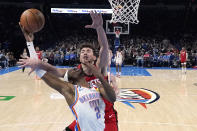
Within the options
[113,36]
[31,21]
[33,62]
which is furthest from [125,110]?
[113,36]

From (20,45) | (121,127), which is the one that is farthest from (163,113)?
(20,45)

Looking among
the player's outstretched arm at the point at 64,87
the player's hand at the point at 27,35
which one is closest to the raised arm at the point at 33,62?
the player's hand at the point at 27,35

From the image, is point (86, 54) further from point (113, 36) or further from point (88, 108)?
point (113, 36)

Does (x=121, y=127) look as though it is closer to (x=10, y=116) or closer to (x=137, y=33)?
(x=10, y=116)

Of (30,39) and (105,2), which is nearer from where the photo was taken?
(30,39)

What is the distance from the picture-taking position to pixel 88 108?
1834 mm

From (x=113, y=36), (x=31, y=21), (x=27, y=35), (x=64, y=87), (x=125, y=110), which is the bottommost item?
(x=125, y=110)

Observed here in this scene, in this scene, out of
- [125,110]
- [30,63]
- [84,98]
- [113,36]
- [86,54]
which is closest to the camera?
Answer: [30,63]

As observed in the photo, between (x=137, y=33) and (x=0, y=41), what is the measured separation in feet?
42.9

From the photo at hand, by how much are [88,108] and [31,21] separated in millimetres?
987

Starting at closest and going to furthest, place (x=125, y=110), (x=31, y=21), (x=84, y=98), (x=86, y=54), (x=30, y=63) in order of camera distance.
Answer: (x=30, y=63) → (x=84, y=98) → (x=86, y=54) → (x=31, y=21) → (x=125, y=110)

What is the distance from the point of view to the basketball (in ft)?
6.62

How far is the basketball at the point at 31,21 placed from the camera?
202 centimetres

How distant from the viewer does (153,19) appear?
890 inches
